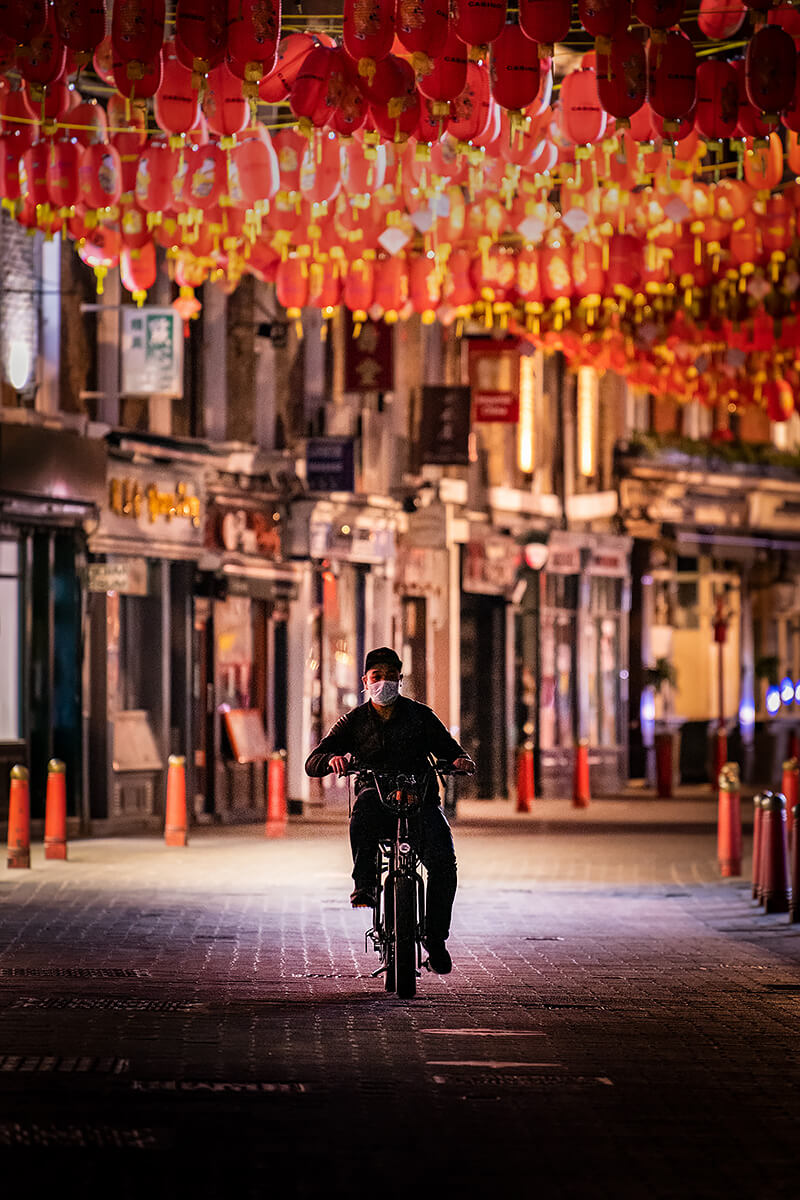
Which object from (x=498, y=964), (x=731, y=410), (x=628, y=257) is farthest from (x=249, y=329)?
(x=498, y=964)

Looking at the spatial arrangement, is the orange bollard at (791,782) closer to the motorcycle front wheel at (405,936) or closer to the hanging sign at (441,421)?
the motorcycle front wheel at (405,936)

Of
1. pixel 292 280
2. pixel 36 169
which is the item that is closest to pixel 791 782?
pixel 292 280

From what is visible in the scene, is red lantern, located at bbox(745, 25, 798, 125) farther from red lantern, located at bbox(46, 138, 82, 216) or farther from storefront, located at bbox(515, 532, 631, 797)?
storefront, located at bbox(515, 532, 631, 797)

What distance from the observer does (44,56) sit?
12.2 meters

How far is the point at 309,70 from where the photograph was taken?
44.9 ft

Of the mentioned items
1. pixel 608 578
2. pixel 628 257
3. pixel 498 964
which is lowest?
pixel 498 964

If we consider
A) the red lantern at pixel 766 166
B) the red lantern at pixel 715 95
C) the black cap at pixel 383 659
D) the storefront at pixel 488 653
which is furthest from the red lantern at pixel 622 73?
the storefront at pixel 488 653

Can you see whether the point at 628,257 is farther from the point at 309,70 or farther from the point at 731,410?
the point at 731,410

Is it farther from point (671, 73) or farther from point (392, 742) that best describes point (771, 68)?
point (392, 742)

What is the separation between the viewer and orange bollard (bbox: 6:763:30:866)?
1900 centimetres

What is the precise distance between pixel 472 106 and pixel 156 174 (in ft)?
11.0

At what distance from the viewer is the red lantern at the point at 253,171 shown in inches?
634

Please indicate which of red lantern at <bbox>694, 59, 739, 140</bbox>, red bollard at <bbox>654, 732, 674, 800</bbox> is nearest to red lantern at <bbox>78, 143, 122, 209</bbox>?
red lantern at <bbox>694, 59, 739, 140</bbox>

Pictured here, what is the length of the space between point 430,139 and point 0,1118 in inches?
321
